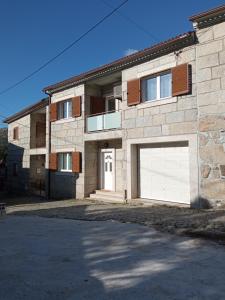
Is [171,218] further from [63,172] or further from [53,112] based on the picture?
[53,112]

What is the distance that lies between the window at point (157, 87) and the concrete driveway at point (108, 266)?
21.9ft

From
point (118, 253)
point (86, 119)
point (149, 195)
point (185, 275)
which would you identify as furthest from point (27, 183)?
point (185, 275)

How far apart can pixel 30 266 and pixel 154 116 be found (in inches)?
368

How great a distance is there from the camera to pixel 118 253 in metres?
6.29

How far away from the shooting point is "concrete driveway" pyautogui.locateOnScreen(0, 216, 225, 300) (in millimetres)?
4316

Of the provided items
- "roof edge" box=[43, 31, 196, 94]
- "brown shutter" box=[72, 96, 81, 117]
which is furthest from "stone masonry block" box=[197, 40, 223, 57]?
"brown shutter" box=[72, 96, 81, 117]

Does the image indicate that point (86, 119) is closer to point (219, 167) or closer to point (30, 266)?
point (219, 167)

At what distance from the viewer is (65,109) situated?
781 inches

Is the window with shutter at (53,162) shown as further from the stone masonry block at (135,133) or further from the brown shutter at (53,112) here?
the stone masonry block at (135,133)

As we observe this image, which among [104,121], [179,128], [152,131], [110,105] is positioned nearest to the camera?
[179,128]

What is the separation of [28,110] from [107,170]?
9405 mm

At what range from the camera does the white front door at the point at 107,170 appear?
17.2m

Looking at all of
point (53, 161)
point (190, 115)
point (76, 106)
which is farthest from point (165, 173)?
point (53, 161)

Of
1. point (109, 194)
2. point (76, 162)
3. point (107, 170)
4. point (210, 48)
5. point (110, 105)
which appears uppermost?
point (210, 48)
